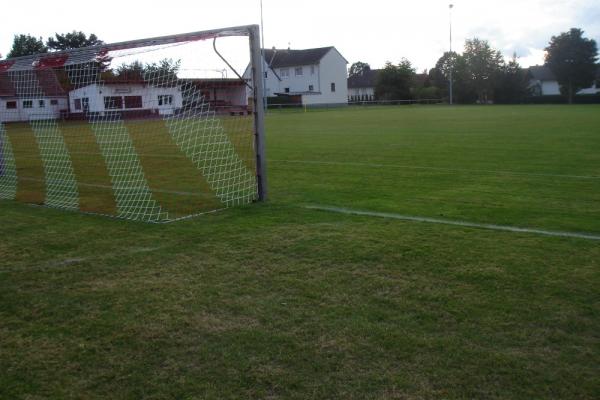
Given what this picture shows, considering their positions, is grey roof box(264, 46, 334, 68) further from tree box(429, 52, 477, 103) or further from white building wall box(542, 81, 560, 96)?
white building wall box(542, 81, 560, 96)

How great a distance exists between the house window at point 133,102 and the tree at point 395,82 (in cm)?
6509

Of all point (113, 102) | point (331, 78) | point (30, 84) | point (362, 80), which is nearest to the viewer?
point (113, 102)

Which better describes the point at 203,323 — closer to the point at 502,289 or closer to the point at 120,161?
the point at 502,289

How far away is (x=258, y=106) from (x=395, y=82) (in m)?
68.8

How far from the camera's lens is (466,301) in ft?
15.1

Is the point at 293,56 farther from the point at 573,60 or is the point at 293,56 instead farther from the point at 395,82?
the point at 573,60

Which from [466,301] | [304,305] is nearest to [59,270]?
[304,305]

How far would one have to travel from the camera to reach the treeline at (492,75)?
70.8 m

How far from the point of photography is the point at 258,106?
29.1 feet

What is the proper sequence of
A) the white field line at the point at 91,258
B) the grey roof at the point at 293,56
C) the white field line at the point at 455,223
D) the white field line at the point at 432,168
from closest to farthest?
1. the white field line at the point at 91,258
2. the white field line at the point at 455,223
3. the white field line at the point at 432,168
4. the grey roof at the point at 293,56

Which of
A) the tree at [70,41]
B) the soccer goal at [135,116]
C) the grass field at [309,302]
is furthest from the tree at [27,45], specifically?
the grass field at [309,302]

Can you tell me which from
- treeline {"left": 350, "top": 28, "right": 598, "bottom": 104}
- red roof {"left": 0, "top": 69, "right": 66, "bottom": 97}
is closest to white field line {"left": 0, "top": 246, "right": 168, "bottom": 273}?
red roof {"left": 0, "top": 69, "right": 66, "bottom": 97}

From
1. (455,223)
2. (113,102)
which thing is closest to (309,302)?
(455,223)

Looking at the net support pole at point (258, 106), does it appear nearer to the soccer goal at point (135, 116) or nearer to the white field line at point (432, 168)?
the soccer goal at point (135, 116)
